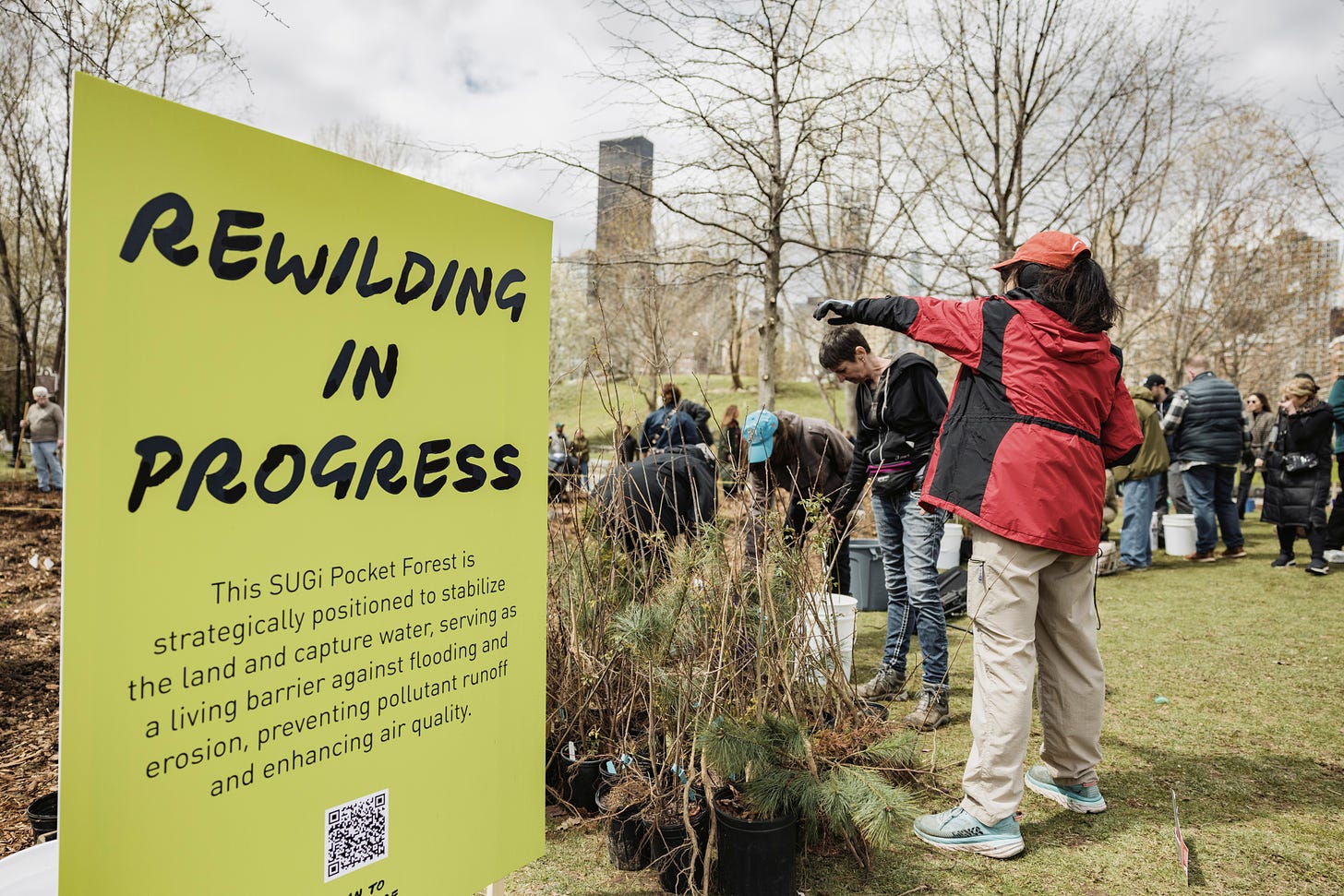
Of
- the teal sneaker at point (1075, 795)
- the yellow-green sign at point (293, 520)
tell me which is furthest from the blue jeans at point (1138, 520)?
the yellow-green sign at point (293, 520)

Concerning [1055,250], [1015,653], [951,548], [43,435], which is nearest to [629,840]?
[1015,653]

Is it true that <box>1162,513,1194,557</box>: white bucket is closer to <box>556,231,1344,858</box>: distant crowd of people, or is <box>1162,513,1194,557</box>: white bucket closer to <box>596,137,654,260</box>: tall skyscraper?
<box>596,137,654,260</box>: tall skyscraper

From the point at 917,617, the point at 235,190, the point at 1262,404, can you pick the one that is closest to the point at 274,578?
the point at 235,190

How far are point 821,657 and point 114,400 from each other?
2.19 meters

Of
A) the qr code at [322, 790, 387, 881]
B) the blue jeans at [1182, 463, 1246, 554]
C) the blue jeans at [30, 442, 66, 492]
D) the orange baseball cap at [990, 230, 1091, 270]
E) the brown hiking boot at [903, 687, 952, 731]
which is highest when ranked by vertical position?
the orange baseball cap at [990, 230, 1091, 270]

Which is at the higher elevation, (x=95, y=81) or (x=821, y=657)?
(x=95, y=81)

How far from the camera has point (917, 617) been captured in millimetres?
3500

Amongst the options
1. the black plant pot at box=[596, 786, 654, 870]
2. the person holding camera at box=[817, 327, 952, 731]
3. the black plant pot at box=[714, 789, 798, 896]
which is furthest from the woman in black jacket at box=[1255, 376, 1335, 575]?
the black plant pot at box=[596, 786, 654, 870]

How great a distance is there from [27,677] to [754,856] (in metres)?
3.82

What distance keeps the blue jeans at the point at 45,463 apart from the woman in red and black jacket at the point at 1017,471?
13.6 metres

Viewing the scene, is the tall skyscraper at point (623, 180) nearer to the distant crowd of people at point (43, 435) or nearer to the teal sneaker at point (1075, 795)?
the teal sneaker at point (1075, 795)

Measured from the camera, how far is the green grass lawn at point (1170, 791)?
94.0 inches

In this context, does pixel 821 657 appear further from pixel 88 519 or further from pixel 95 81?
pixel 95 81

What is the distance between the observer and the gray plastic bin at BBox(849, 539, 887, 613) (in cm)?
592
